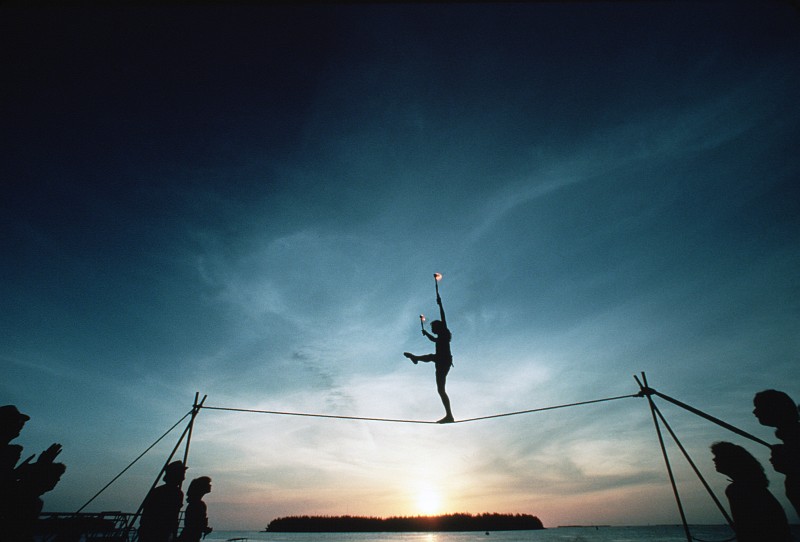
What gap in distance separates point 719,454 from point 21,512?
7234 mm

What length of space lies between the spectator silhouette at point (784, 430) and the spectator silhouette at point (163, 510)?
6.18 m

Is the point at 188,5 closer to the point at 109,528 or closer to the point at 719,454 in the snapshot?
the point at 719,454

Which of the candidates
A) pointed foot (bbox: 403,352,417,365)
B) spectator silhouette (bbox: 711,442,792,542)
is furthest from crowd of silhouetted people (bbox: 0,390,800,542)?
pointed foot (bbox: 403,352,417,365)

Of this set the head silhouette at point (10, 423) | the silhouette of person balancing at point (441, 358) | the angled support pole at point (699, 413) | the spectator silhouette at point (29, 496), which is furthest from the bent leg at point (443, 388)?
the head silhouette at point (10, 423)

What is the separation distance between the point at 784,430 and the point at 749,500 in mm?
652

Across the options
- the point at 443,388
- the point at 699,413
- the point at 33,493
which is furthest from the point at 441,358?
the point at 33,493

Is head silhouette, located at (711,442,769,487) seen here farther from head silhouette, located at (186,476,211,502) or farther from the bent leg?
head silhouette, located at (186,476,211,502)

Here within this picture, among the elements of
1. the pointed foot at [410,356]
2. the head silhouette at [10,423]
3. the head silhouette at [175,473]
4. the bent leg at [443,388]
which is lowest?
the head silhouette at [175,473]

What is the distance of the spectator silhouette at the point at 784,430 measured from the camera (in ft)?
8.61

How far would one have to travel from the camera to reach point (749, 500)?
2779mm

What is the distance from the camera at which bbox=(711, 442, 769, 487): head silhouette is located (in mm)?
2881

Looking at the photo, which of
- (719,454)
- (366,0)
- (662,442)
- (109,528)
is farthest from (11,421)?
(109,528)

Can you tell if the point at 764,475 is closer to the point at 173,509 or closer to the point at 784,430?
the point at 784,430

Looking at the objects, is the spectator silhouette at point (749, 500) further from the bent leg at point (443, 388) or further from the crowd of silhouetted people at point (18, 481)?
the crowd of silhouetted people at point (18, 481)
